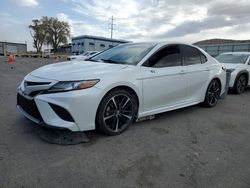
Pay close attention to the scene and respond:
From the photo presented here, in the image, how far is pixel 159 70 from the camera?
3377 mm

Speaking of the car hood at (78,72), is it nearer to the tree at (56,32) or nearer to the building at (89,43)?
the building at (89,43)

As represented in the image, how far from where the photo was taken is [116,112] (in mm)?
2967

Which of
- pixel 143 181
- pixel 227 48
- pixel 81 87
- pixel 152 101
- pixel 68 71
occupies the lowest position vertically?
pixel 143 181

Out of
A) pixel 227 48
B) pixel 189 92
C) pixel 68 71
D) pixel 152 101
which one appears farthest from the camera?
pixel 227 48

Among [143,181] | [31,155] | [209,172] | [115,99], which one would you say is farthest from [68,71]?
[209,172]

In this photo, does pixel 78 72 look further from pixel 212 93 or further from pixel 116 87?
pixel 212 93

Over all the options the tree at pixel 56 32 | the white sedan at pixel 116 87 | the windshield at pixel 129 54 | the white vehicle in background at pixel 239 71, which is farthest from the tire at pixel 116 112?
the tree at pixel 56 32

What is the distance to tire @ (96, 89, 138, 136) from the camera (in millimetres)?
2793

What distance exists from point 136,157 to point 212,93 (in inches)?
120

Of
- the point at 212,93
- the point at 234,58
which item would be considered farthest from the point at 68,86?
the point at 234,58

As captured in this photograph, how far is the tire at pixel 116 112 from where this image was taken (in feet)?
9.16

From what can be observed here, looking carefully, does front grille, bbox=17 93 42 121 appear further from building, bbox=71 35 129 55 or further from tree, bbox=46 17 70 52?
tree, bbox=46 17 70 52

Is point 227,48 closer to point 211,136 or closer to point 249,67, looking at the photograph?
point 249,67

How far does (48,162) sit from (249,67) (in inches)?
277
